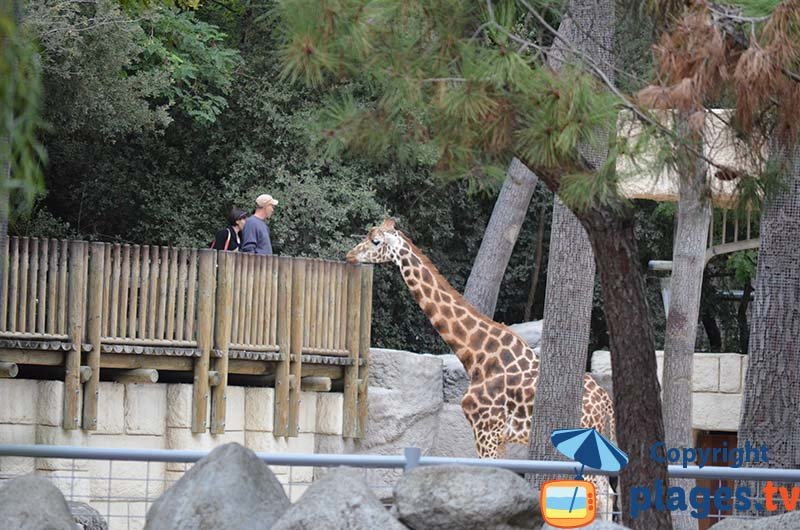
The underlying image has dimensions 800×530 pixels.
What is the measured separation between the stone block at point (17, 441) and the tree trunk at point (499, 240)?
6.54m

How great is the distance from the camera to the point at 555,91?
659cm

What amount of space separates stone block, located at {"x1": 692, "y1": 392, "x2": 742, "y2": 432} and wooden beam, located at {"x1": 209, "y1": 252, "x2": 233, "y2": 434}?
541 cm

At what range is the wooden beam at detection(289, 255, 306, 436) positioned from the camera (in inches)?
671

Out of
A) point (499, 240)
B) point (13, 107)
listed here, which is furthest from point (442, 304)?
point (13, 107)

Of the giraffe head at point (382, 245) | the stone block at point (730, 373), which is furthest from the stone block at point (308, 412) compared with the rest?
the stone block at point (730, 373)

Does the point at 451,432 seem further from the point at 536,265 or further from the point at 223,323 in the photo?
the point at 536,265

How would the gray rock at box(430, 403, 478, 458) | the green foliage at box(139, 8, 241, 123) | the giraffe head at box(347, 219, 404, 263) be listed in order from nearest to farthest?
the giraffe head at box(347, 219, 404, 263) < the gray rock at box(430, 403, 478, 458) < the green foliage at box(139, 8, 241, 123)

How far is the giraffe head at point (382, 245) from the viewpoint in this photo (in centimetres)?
1577

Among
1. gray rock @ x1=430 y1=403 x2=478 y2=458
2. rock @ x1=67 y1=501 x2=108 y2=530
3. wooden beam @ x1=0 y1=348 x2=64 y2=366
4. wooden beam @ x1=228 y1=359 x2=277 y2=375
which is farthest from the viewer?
gray rock @ x1=430 y1=403 x2=478 y2=458

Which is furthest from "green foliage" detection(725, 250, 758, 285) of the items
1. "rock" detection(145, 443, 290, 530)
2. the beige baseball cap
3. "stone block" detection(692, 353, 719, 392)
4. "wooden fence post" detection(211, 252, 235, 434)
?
"rock" detection(145, 443, 290, 530)

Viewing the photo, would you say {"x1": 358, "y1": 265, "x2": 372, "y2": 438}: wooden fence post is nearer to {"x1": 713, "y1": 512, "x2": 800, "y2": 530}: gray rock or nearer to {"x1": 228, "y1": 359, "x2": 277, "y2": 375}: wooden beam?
{"x1": 228, "y1": 359, "x2": 277, "y2": 375}: wooden beam

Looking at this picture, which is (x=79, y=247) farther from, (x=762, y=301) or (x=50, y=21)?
(x=762, y=301)

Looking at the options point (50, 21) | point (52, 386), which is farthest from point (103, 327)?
point (50, 21)

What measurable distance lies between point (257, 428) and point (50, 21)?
17.4 feet
